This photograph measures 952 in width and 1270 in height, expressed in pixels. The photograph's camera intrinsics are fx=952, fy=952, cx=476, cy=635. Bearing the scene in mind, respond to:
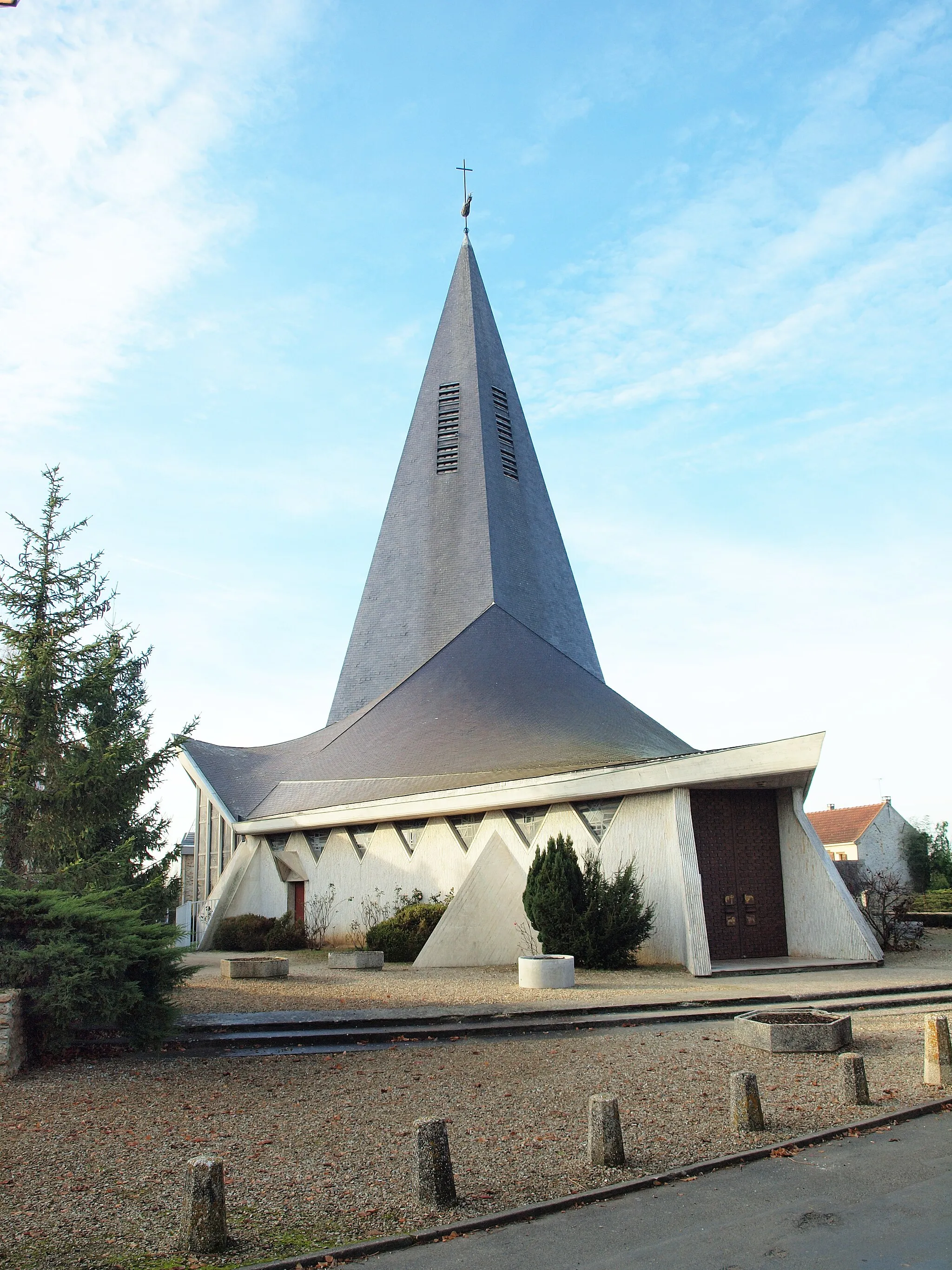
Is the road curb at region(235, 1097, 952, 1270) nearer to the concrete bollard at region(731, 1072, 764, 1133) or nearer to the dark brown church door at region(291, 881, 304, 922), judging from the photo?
the concrete bollard at region(731, 1072, 764, 1133)

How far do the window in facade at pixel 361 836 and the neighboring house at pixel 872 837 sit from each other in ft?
71.1

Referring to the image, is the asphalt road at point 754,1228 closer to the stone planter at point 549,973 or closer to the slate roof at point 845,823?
the stone planter at point 549,973

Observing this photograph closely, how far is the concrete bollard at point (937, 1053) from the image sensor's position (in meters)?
6.04

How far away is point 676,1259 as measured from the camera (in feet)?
11.3

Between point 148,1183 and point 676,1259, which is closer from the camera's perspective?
point 676,1259

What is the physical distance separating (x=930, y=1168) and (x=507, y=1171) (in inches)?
77.3

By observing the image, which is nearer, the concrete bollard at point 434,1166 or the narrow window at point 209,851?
the concrete bollard at point 434,1166

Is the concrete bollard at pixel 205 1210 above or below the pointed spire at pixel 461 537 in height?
below

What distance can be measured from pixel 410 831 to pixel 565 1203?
14.2 meters

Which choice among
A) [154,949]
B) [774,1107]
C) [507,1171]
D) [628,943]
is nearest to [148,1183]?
[507,1171]

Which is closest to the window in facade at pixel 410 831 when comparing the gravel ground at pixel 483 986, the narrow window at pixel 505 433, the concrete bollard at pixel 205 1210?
the gravel ground at pixel 483 986

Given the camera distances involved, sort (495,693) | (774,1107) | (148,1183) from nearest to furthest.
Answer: (148,1183)
(774,1107)
(495,693)

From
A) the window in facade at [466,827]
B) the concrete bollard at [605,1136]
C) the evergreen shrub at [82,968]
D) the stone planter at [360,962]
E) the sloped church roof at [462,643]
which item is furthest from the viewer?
the sloped church roof at [462,643]

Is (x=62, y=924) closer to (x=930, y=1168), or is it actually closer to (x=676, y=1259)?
(x=676, y=1259)
